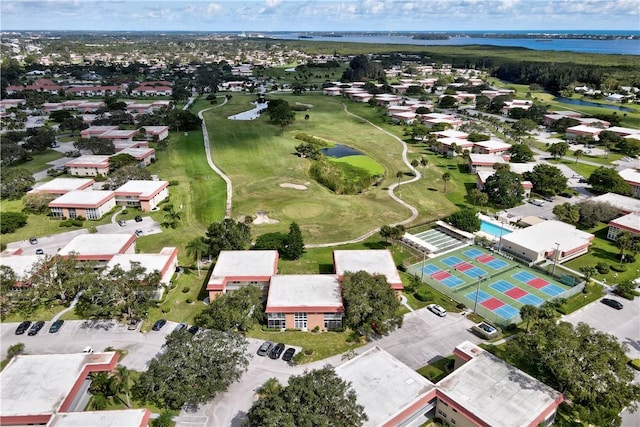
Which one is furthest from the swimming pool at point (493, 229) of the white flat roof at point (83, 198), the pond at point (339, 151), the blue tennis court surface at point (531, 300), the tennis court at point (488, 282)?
the white flat roof at point (83, 198)

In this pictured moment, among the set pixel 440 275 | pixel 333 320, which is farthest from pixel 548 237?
pixel 333 320

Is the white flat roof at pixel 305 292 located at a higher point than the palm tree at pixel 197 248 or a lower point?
higher

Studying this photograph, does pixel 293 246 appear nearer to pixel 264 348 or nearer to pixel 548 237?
pixel 264 348

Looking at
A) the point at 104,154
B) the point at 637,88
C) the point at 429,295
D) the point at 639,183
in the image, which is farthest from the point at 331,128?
the point at 637,88

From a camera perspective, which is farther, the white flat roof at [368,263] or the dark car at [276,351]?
the white flat roof at [368,263]

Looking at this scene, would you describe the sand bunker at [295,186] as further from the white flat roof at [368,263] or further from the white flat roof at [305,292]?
the white flat roof at [305,292]

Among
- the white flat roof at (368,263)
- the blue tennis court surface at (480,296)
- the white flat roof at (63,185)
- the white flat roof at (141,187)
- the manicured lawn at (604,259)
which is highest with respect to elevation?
the white flat roof at (63,185)
